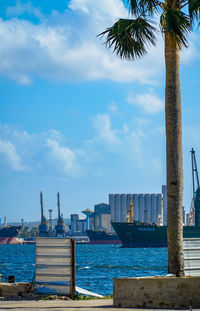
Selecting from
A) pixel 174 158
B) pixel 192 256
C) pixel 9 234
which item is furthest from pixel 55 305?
pixel 9 234

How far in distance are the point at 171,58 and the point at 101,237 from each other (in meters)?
161

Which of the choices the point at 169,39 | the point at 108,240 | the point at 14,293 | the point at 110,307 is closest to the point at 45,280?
the point at 14,293

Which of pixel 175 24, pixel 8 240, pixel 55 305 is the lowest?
pixel 8 240

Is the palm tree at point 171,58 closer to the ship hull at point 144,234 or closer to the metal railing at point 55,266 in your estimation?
the metal railing at point 55,266

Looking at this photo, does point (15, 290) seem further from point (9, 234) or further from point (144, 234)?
point (9, 234)

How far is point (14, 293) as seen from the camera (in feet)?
38.3

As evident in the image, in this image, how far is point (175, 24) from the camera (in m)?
10.9

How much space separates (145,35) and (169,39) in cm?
80

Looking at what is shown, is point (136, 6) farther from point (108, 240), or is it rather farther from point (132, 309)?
point (108, 240)

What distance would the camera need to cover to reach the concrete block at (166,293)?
933cm

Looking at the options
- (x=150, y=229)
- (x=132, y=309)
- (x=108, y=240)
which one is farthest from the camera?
(x=108, y=240)

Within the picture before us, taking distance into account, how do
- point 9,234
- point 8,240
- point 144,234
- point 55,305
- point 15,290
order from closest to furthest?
point 55,305 < point 15,290 < point 144,234 < point 9,234 < point 8,240

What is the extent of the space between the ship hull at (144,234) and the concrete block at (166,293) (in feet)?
381

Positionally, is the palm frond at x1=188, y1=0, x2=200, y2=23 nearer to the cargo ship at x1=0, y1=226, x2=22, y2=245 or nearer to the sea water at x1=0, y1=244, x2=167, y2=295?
the sea water at x1=0, y1=244, x2=167, y2=295
